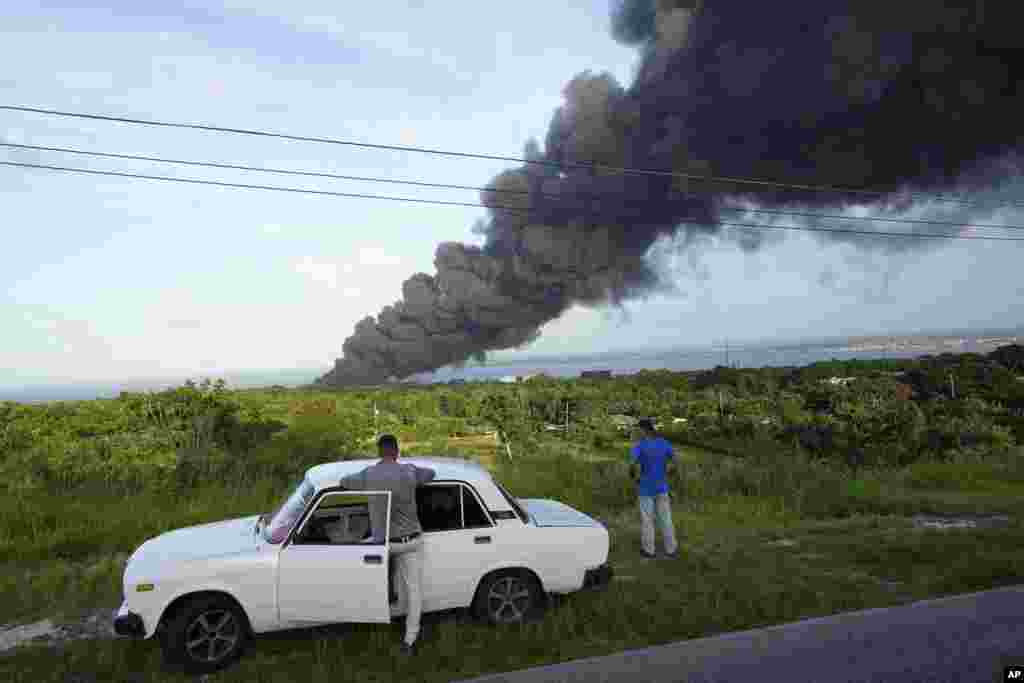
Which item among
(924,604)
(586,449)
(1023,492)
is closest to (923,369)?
(586,449)

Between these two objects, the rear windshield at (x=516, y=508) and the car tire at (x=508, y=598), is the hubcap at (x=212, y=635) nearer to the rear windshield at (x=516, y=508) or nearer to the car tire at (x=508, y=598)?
the car tire at (x=508, y=598)

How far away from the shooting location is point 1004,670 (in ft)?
13.3

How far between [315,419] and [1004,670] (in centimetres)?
1851

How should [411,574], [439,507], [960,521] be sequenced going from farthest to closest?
1. [960,521]
2. [439,507]
3. [411,574]

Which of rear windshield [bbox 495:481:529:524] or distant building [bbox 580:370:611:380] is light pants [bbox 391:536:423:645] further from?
distant building [bbox 580:370:611:380]

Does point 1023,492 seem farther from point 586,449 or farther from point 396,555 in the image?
point 586,449

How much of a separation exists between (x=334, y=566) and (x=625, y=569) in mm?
3430

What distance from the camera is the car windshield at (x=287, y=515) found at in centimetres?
491

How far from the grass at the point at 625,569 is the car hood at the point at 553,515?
2.41 feet

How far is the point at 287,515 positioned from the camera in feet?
16.8

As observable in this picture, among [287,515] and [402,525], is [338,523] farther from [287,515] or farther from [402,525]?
[402,525]

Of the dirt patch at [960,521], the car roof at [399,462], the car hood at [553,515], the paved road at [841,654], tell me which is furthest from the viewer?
the dirt patch at [960,521]

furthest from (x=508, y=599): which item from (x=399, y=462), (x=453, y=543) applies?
(x=399, y=462)

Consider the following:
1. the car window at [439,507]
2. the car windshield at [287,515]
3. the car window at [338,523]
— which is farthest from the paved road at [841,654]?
the car windshield at [287,515]
